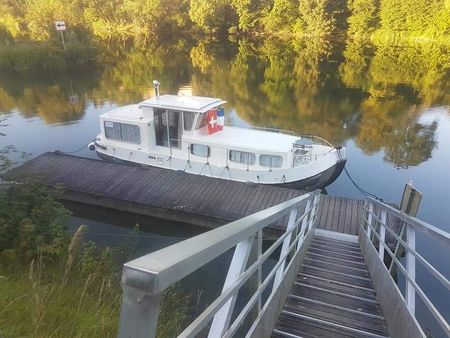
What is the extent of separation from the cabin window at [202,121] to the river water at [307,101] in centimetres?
429

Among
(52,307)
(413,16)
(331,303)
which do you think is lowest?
(331,303)

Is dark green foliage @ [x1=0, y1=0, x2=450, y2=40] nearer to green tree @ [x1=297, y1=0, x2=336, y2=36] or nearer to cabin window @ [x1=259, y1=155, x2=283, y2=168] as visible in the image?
green tree @ [x1=297, y1=0, x2=336, y2=36]

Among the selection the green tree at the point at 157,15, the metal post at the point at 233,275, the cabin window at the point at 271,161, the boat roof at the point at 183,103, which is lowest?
the cabin window at the point at 271,161

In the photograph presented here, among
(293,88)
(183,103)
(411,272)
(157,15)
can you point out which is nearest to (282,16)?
(157,15)

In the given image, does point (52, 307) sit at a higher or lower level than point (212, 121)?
higher

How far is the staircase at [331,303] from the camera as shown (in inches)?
141

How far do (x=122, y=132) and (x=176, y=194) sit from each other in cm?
433

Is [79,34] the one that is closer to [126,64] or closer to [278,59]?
[126,64]

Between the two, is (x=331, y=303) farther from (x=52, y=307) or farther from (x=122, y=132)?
(x=122, y=132)

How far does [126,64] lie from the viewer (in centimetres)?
4041

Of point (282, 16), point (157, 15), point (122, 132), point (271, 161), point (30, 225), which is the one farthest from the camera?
point (282, 16)

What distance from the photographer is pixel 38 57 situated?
3331 cm

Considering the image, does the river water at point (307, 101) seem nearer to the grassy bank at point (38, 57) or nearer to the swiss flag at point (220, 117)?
the grassy bank at point (38, 57)

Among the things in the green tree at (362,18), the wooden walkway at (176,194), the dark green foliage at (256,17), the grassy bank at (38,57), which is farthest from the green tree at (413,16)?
the wooden walkway at (176,194)
